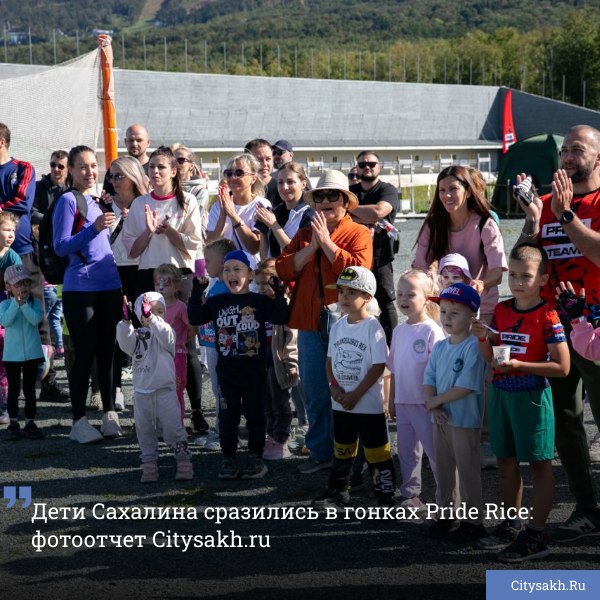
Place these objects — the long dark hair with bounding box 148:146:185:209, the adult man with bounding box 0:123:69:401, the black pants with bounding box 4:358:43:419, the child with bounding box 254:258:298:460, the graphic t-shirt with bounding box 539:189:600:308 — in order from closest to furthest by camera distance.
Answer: the graphic t-shirt with bounding box 539:189:600:308 → the child with bounding box 254:258:298:460 → the long dark hair with bounding box 148:146:185:209 → the black pants with bounding box 4:358:43:419 → the adult man with bounding box 0:123:69:401

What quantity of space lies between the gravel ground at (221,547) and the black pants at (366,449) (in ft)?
0.54

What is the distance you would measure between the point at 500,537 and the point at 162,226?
356 cm

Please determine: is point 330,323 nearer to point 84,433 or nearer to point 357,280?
point 357,280

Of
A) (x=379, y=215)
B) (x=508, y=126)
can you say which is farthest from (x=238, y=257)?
(x=508, y=126)

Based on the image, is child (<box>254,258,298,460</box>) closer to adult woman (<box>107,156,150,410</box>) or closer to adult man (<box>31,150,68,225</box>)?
adult woman (<box>107,156,150,410</box>)

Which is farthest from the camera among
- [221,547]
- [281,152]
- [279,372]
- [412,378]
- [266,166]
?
[281,152]

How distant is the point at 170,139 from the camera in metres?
41.2

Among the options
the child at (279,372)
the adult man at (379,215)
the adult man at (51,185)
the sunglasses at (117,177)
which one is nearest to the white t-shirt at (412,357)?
the child at (279,372)

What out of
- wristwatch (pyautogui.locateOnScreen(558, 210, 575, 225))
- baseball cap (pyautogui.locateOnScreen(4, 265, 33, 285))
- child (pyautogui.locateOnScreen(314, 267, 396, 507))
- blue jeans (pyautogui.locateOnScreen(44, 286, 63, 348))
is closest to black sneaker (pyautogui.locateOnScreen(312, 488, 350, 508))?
child (pyautogui.locateOnScreen(314, 267, 396, 507))

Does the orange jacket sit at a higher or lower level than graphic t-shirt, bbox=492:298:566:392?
higher

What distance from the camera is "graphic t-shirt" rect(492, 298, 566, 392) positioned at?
15.2ft

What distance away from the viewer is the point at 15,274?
7609mm

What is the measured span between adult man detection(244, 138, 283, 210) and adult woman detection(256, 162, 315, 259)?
1.03m

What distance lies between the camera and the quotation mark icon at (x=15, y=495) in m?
5.70
